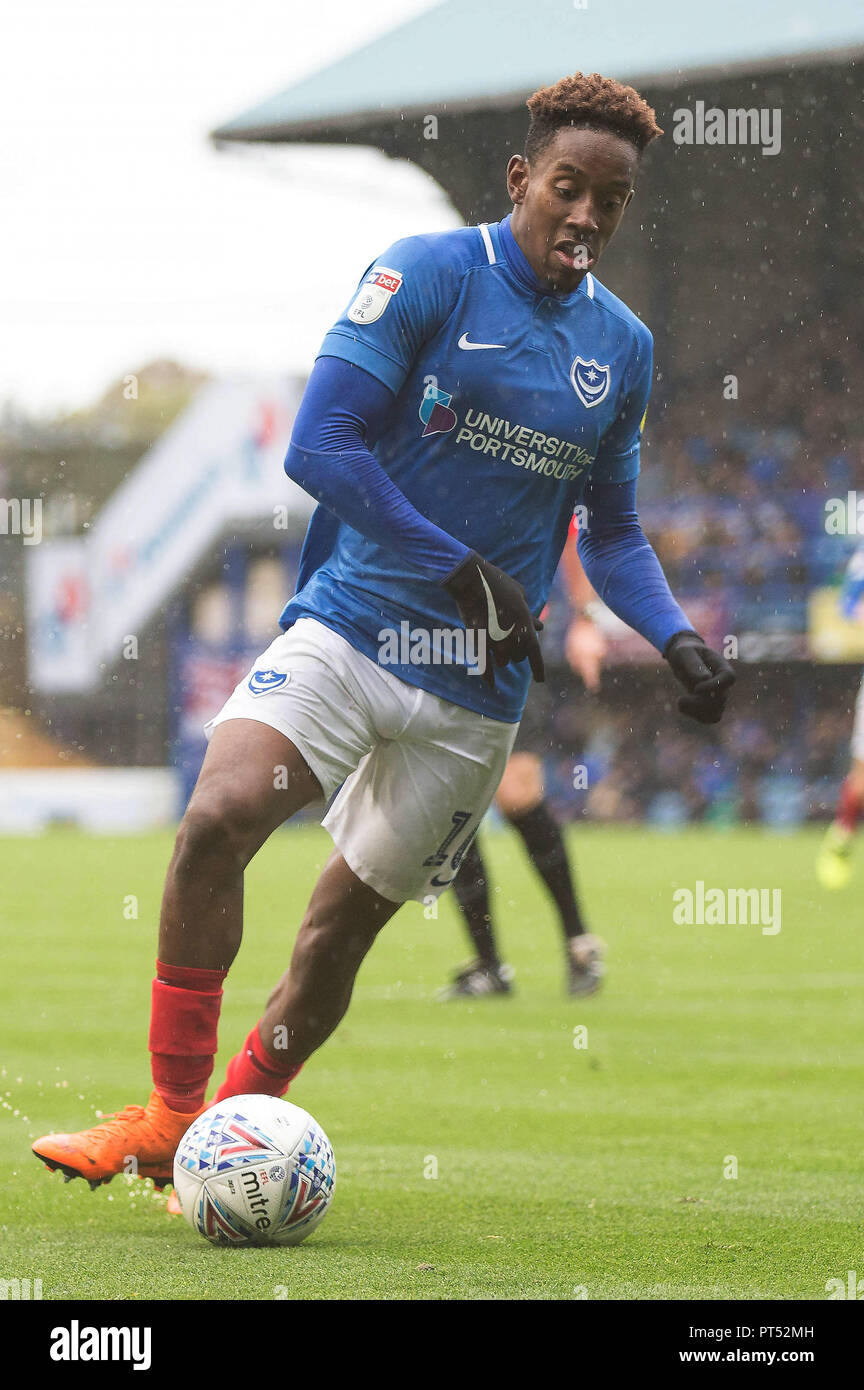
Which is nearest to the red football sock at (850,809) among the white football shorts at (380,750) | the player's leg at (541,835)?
the player's leg at (541,835)

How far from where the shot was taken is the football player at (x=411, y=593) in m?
3.48

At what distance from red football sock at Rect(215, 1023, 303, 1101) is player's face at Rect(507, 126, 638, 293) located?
165 cm

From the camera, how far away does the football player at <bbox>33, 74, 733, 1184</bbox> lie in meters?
3.48

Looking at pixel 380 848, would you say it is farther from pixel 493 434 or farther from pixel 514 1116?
pixel 514 1116

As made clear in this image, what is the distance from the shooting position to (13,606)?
2759 centimetres

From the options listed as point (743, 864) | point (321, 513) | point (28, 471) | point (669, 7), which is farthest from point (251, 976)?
point (28, 471)

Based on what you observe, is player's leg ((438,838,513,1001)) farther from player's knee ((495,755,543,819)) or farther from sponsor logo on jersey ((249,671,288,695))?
sponsor logo on jersey ((249,671,288,695))

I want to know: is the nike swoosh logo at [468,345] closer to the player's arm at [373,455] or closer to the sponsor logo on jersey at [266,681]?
the player's arm at [373,455]

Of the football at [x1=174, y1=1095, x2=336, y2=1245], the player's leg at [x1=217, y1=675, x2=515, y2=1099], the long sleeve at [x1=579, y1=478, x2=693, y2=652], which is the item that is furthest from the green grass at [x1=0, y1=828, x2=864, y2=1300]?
the long sleeve at [x1=579, y1=478, x2=693, y2=652]

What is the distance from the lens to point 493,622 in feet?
11.7

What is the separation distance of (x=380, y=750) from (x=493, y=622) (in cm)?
40

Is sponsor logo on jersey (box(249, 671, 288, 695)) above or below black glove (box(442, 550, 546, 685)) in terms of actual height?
below

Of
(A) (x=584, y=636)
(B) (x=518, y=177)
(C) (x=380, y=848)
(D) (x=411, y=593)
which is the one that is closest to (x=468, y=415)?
(D) (x=411, y=593)

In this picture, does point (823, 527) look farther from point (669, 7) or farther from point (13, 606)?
point (13, 606)
